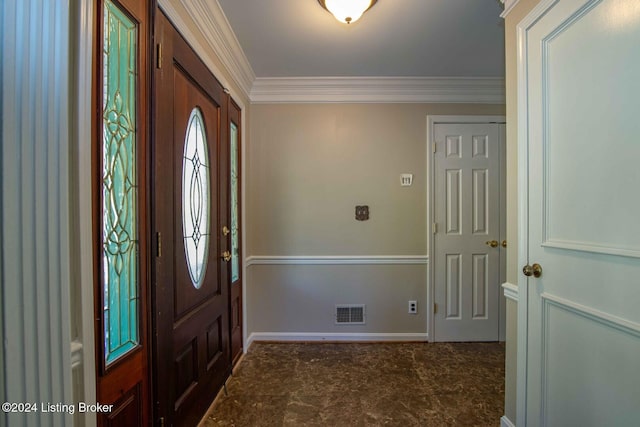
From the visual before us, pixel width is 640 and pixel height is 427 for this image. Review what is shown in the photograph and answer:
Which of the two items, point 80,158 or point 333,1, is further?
point 333,1

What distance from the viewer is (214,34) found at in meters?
1.80

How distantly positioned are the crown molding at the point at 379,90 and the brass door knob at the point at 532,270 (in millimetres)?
1948

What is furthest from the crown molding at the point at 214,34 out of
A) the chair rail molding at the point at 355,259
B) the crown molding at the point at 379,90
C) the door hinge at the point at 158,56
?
the chair rail molding at the point at 355,259

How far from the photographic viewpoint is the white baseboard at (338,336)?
109 inches

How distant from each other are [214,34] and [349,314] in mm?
2519

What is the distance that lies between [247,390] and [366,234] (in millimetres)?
1616

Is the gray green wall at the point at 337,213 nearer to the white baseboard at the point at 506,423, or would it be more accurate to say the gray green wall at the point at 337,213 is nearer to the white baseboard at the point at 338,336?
the white baseboard at the point at 338,336

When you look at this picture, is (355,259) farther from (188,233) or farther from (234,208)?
(188,233)

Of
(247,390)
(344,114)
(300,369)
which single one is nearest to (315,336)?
(300,369)

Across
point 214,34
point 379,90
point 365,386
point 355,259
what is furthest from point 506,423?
point 214,34

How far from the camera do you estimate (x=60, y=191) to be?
0.70m

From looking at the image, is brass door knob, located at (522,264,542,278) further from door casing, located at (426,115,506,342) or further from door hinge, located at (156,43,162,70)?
door hinge, located at (156,43,162,70)

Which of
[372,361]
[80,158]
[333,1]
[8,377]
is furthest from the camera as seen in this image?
[372,361]

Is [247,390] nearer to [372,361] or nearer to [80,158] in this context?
[372,361]
